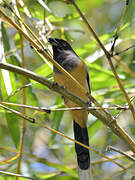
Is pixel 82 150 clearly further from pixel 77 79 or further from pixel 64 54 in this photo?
pixel 64 54

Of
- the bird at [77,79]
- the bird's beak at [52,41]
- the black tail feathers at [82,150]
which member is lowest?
the black tail feathers at [82,150]

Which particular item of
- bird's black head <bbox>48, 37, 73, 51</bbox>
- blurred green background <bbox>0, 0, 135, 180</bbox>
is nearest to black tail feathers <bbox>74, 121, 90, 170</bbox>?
blurred green background <bbox>0, 0, 135, 180</bbox>

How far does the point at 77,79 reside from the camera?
2652mm

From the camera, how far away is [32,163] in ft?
12.8

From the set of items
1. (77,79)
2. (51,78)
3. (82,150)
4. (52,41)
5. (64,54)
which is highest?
(52,41)

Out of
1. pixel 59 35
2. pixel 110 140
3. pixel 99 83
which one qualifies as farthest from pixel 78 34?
pixel 110 140

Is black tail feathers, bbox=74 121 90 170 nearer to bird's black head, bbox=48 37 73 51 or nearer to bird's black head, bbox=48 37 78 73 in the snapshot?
bird's black head, bbox=48 37 78 73

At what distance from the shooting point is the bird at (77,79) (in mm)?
2658

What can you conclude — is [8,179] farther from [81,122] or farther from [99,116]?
[99,116]

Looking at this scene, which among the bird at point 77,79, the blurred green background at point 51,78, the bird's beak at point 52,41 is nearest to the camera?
the bird at point 77,79

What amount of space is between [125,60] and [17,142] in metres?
1.79

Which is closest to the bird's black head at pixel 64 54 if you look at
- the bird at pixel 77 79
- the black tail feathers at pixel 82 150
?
the bird at pixel 77 79

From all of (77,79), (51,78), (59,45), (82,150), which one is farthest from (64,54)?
(82,150)

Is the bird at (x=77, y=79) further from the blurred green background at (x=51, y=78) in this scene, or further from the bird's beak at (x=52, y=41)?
the blurred green background at (x=51, y=78)
